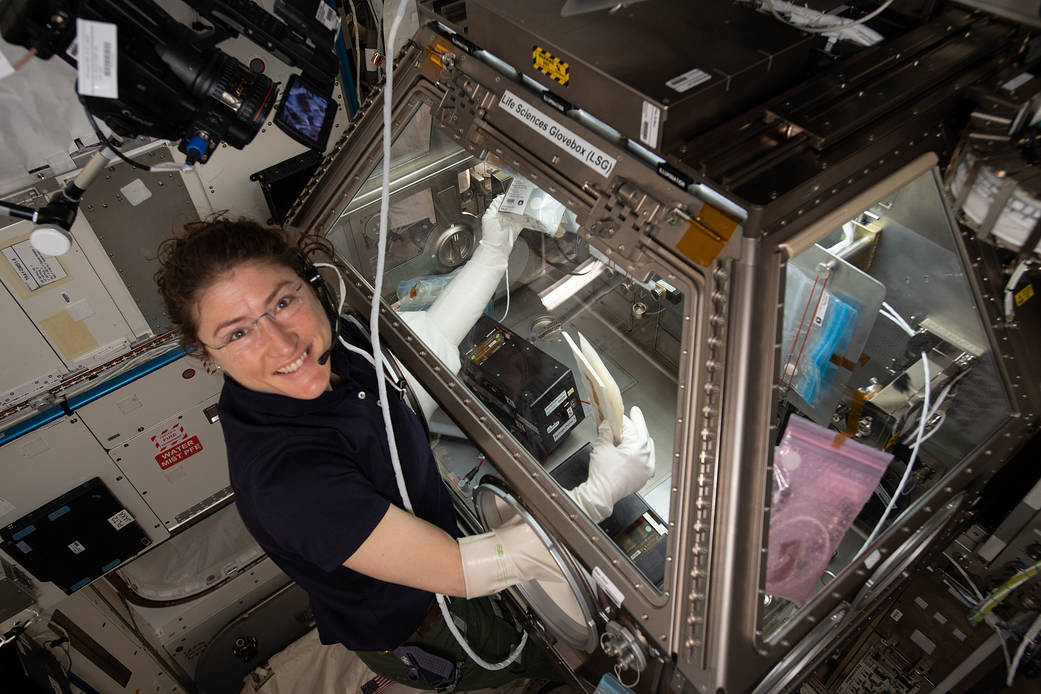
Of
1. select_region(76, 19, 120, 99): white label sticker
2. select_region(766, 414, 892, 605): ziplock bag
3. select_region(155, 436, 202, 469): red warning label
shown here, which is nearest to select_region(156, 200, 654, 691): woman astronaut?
select_region(76, 19, 120, 99): white label sticker

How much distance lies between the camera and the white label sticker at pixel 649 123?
130 centimetres

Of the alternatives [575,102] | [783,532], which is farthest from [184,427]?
[783,532]

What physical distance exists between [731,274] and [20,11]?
163cm

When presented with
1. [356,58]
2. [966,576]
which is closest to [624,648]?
[966,576]

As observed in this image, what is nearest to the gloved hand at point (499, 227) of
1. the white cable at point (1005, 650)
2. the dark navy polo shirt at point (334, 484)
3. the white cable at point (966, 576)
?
the dark navy polo shirt at point (334, 484)

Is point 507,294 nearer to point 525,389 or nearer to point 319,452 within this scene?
point 525,389

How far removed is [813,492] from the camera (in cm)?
161

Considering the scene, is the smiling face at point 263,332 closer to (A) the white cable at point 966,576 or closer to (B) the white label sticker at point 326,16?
(B) the white label sticker at point 326,16

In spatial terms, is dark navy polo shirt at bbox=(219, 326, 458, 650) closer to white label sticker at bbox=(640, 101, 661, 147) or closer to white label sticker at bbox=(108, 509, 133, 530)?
white label sticker at bbox=(108, 509, 133, 530)

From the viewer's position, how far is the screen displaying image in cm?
205

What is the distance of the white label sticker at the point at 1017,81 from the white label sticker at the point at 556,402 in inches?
53.5

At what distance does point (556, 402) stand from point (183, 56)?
1.40 meters

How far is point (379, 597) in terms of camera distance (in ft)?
7.07

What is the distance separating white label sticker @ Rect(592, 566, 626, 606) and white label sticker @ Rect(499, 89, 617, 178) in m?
0.91
